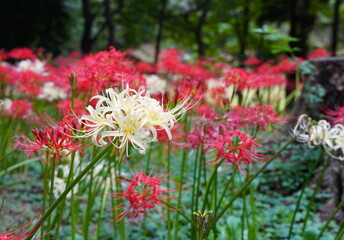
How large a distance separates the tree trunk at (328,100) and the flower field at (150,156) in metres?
0.09

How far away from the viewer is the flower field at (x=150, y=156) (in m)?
0.96

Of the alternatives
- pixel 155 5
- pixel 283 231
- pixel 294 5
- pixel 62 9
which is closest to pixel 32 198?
pixel 283 231

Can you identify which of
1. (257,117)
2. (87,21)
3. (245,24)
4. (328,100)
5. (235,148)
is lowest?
(235,148)

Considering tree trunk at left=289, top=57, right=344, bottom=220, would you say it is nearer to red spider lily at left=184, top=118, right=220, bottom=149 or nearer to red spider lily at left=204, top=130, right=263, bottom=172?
red spider lily at left=184, top=118, right=220, bottom=149

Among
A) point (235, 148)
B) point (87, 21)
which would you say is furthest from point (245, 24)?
point (235, 148)

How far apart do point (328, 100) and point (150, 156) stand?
64.2 inches

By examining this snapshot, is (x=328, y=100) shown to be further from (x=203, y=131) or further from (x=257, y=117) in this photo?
(x=203, y=131)

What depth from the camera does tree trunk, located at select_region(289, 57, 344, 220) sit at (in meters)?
2.87

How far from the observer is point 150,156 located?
2725 millimetres

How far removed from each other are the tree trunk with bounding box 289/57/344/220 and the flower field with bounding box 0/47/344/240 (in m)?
0.09

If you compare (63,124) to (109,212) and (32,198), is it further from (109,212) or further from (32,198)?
(32,198)

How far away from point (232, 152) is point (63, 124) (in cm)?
61

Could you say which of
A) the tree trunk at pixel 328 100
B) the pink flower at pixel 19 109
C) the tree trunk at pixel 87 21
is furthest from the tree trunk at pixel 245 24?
the pink flower at pixel 19 109

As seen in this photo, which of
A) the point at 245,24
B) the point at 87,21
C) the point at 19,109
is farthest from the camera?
the point at 245,24
